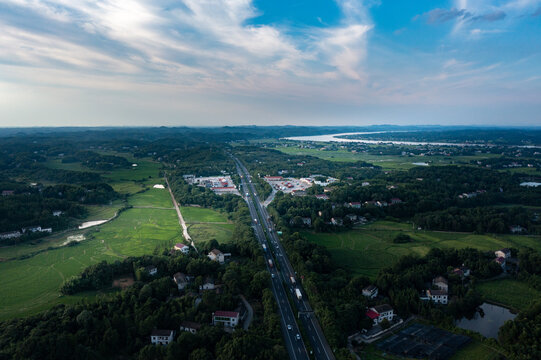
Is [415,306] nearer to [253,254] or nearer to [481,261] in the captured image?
[481,261]

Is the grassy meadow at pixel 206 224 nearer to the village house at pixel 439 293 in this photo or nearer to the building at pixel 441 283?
the village house at pixel 439 293

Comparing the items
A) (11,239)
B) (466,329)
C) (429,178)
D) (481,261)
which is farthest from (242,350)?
(429,178)

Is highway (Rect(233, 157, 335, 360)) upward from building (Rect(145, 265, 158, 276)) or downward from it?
downward

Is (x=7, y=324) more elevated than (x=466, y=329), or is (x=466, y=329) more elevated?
(x=7, y=324)

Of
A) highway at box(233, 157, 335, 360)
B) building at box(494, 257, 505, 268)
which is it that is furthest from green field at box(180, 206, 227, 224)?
building at box(494, 257, 505, 268)

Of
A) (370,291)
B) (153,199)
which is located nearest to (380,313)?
(370,291)

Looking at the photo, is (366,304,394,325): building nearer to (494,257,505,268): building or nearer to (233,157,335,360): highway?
(233,157,335,360): highway
